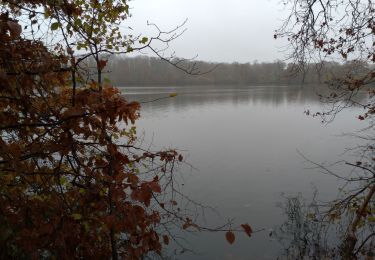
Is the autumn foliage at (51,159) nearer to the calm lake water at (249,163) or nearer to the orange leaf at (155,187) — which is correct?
the orange leaf at (155,187)

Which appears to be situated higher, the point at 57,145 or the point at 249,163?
the point at 57,145

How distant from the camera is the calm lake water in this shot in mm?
6738

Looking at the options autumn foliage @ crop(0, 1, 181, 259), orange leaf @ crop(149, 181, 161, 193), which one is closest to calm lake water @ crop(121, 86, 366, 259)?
autumn foliage @ crop(0, 1, 181, 259)

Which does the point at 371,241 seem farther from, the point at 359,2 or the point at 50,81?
the point at 50,81

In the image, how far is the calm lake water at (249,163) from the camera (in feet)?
22.1

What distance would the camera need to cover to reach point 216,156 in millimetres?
12375

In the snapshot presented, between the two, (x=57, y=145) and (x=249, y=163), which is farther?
(x=249, y=163)

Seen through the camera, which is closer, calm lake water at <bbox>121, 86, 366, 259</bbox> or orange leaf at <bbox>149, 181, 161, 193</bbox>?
orange leaf at <bbox>149, 181, 161, 193</bbox>

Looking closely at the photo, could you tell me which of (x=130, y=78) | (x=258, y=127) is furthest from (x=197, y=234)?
(x=130, y=78)

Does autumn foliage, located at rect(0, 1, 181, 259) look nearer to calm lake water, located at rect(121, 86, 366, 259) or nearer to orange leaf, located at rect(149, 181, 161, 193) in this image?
orange leaf, located at rect(149, 181, 161, 193)

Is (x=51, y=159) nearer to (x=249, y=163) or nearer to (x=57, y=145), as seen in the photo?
(x=57, y=145)

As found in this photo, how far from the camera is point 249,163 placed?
452 inches

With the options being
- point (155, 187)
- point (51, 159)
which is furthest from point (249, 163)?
point (155, 187)

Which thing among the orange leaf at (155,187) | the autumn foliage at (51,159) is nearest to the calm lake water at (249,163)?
the autumn foliage at (51,159)
